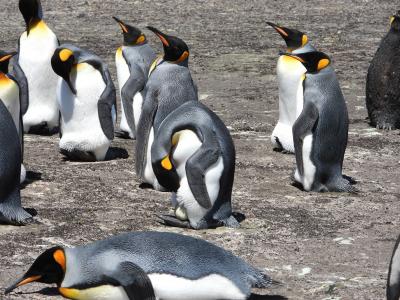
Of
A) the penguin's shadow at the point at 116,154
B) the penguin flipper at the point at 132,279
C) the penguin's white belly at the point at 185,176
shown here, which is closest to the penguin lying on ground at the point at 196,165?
the penguin's white belly at the point at 185,176

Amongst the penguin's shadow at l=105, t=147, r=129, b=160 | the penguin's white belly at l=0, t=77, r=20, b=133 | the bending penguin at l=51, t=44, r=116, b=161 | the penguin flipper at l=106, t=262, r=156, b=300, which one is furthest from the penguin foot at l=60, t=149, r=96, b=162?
the penguin flipper at l=106, t=262, r=156, b=300

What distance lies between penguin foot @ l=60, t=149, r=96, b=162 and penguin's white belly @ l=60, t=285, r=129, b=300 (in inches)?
145

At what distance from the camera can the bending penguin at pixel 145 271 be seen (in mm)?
5043

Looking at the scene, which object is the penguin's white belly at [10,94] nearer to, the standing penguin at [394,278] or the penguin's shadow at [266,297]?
the penguin's shadow at [266,297]

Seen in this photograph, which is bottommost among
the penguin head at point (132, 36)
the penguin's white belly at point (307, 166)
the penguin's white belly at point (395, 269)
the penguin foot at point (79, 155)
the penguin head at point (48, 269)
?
the penguin foot at point (79, 155)

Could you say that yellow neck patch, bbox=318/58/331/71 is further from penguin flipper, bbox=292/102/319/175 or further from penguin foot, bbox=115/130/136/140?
penguin foot, bbox=115/130/136/140

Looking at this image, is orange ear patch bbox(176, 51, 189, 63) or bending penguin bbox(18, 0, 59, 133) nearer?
orange ear patch bbox(176, 51, 189, 63)

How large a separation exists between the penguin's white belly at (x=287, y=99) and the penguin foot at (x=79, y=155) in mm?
1602

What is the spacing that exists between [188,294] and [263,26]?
11252 mm

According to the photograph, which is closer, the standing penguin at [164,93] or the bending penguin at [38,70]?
the standing penguin at [164,93]

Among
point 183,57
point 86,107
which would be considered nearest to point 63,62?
point 86,107

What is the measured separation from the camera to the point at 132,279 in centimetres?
504

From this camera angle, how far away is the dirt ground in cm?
613

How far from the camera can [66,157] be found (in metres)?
8.88
